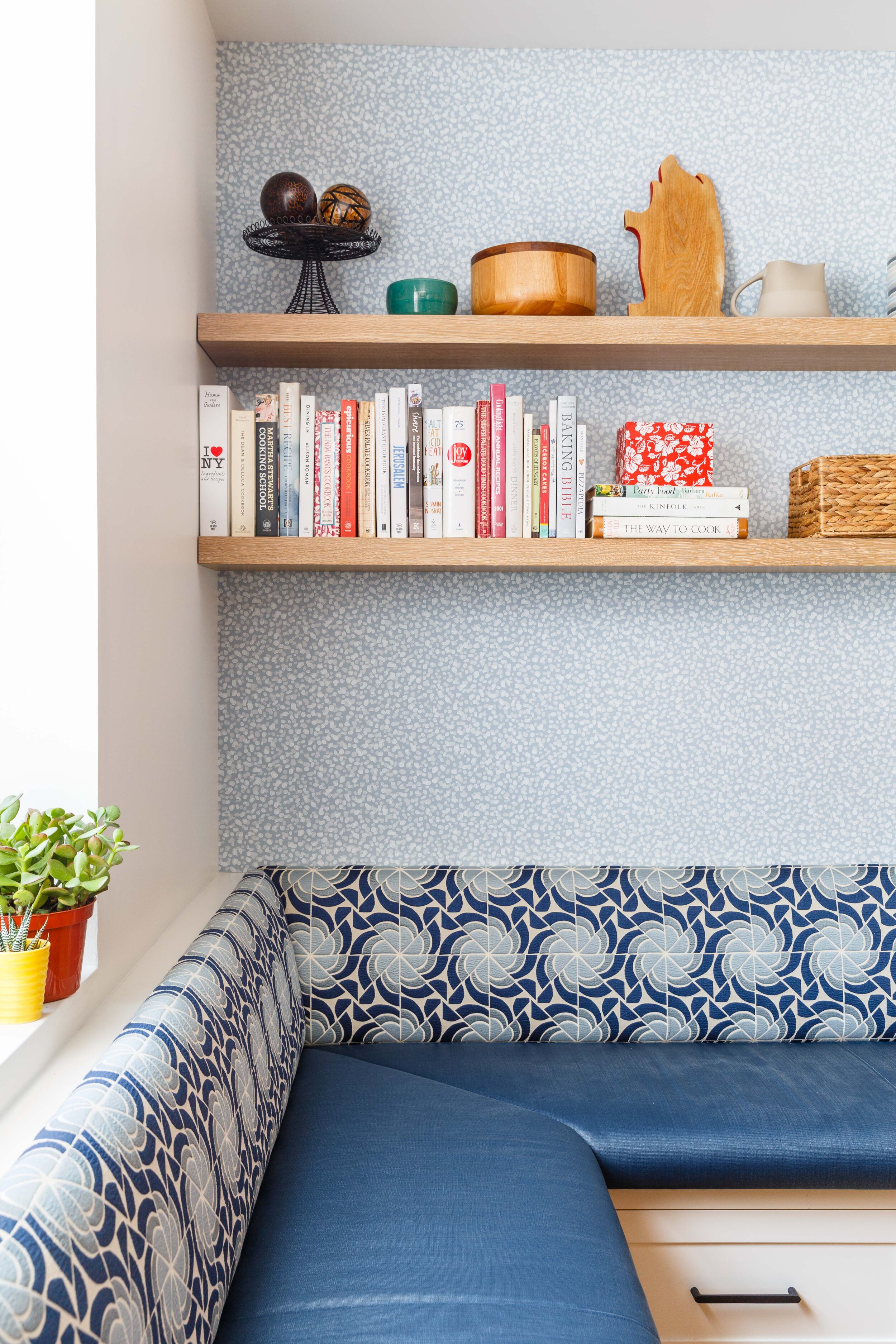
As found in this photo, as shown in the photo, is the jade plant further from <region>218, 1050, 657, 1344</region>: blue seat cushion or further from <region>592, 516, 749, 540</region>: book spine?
<region>592, 516, 749, 540</region>: book spine

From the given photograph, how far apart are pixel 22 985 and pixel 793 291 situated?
1.85m

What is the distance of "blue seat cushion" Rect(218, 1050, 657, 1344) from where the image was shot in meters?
1.08

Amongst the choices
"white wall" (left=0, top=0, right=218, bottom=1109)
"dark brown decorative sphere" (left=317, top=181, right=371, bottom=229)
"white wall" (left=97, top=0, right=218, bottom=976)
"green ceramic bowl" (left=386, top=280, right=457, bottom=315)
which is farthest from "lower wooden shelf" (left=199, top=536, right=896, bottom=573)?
"dark brown decorative sphere" (left=317, top=181, right=371, bottom=229)

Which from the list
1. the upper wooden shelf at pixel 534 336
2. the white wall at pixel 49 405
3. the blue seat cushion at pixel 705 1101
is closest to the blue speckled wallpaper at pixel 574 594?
the upper wooden shelf at pixel 534 336

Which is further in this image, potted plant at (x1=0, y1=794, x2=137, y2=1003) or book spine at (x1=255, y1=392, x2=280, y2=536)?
book spine at (x1=255, y1=392, x2=280, y2=536)

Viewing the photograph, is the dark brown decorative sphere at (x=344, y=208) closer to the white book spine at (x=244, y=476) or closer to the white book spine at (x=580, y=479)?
the white book spine at (x=244, y=476)

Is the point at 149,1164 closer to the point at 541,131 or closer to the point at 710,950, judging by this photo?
the point at 710,950

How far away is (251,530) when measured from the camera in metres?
1.80

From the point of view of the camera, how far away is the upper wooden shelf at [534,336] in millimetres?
1770

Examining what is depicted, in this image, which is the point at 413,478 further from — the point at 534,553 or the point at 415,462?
the point at 534,553

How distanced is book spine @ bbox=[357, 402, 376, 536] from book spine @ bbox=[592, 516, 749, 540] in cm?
44

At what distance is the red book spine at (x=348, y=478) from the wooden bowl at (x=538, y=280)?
14.4 inches

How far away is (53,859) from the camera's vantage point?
1067mm

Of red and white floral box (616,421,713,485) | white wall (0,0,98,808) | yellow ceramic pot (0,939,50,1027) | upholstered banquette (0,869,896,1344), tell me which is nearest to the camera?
upholstered banquette (0,869,896,1344)
